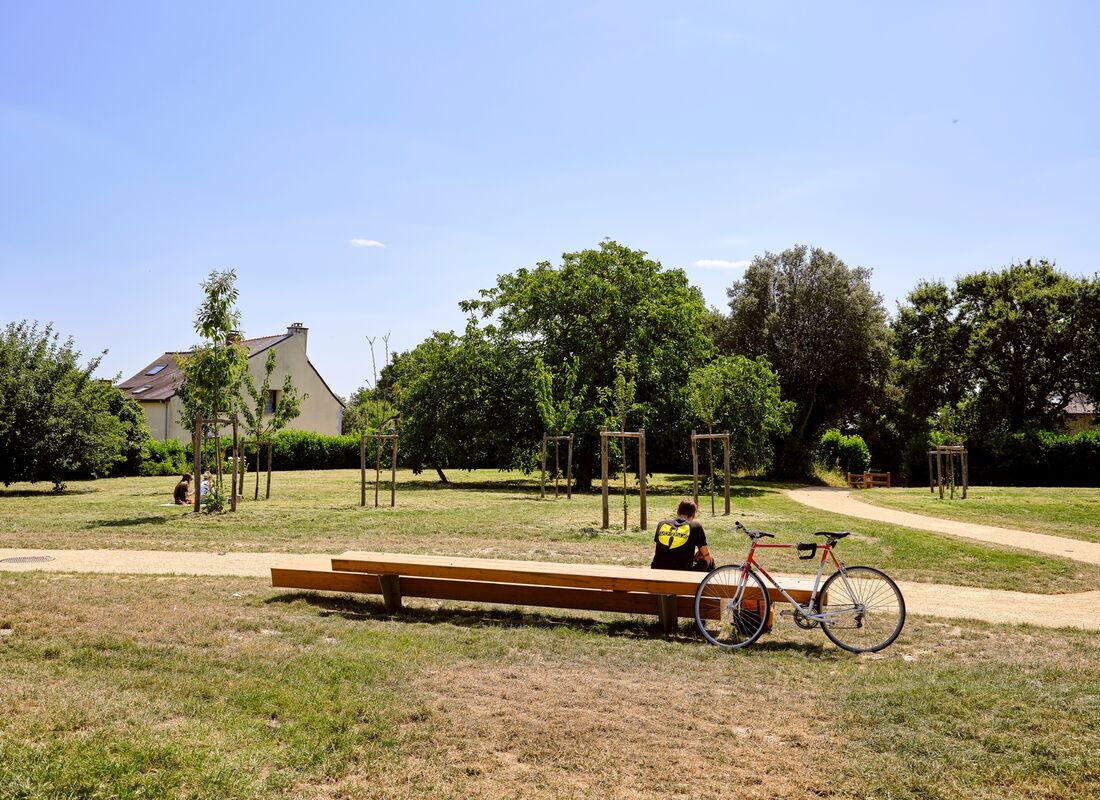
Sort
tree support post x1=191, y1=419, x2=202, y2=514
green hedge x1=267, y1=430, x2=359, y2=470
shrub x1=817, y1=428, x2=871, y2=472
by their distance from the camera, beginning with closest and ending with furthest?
tree support post x1=191, y1=419, x2=202, y2=514
shrub x1=817, y1=428, x2=871, y2=472
green hedge x1=267, y1=430, x2=359, y2=470

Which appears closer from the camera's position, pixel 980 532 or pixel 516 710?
pixel 516 710

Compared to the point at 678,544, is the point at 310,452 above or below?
above

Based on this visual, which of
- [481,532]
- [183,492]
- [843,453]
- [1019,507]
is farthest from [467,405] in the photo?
[843,453]

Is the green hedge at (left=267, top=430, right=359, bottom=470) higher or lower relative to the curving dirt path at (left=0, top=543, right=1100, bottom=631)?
higher

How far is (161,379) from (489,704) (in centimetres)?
4760

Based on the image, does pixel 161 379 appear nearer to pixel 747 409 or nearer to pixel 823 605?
pixel 747 409

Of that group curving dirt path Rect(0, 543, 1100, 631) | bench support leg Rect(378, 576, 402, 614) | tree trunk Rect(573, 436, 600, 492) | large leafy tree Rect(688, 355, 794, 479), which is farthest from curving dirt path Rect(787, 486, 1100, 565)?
bench support leg Rect(378, 576, 402, 614)

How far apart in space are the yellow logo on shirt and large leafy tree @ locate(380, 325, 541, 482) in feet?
75.4

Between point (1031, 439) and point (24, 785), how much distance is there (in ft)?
134

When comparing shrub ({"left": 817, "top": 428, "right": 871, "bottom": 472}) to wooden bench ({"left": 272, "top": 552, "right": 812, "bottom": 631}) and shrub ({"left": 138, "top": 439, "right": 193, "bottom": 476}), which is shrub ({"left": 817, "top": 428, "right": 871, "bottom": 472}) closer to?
shrub ({"left": 138, "top": 439, "right": 193, "bottom": 476})

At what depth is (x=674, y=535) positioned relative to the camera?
26.7ft

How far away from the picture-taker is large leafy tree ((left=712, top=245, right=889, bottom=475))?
4494 cm

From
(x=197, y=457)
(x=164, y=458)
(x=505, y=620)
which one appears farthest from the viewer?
(x=164, y=458)

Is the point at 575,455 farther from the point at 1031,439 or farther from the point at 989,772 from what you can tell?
the point at 989,772
